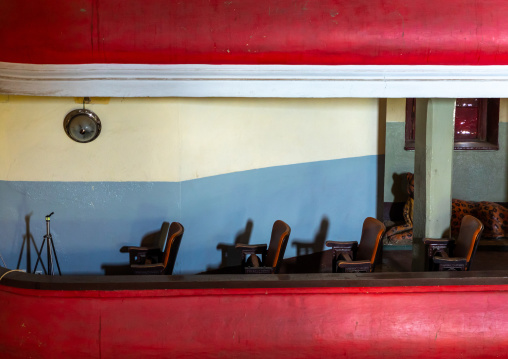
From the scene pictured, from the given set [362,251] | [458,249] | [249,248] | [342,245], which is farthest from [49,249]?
[458,249]

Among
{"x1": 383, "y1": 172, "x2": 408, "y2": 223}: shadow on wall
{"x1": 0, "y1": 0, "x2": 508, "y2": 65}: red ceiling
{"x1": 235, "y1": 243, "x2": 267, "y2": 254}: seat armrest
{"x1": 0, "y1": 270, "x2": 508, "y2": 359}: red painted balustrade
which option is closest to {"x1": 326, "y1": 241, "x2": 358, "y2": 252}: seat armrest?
{"x1": 235, "y1": 243, "x2": 267, "y2": 254}: seat armrest

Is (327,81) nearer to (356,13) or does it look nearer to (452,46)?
(356,13)

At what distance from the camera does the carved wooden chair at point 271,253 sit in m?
3.50

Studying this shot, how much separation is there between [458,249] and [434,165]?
631mm

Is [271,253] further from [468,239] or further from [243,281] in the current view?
[468,239]

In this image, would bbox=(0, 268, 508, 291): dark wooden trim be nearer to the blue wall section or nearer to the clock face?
the blue wall section

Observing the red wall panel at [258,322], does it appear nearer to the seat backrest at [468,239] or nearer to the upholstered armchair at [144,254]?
the seat backrest at [468,239]

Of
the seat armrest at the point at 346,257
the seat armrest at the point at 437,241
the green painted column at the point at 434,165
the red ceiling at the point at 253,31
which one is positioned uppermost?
the red ceiling at the point at 253,31

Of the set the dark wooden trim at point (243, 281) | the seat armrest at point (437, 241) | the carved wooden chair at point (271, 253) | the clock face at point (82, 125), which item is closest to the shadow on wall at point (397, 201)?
the seat armrest at point (437, 241)

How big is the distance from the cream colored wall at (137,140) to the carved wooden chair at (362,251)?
1.11m

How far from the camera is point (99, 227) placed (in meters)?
4.14

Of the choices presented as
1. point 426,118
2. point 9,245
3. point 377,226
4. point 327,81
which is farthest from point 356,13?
point 9,245

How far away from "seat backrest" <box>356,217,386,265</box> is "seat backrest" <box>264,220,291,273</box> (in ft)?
1.96

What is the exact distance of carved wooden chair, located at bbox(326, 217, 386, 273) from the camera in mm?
3519
